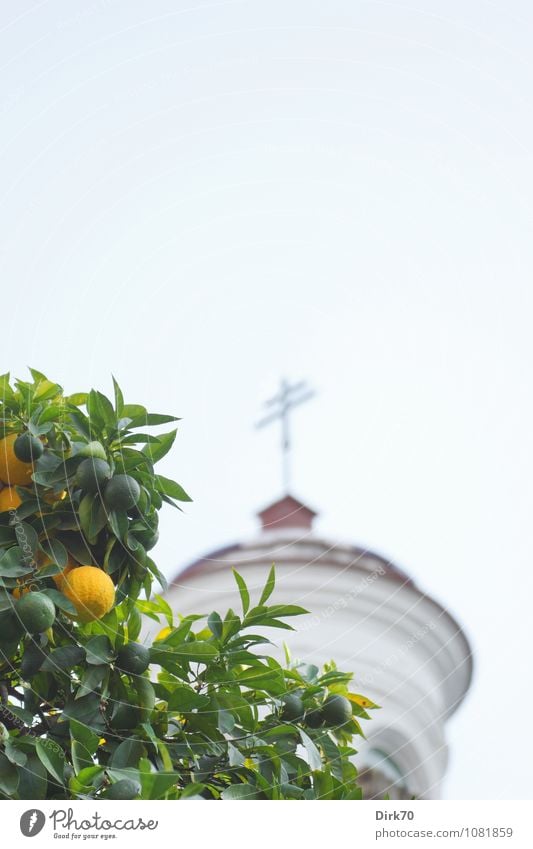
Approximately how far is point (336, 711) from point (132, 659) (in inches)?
13.2

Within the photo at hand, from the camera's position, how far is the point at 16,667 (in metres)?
1.31

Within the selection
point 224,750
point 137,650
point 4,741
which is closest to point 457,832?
point 224,750

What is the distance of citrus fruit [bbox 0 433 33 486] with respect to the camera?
129 cm

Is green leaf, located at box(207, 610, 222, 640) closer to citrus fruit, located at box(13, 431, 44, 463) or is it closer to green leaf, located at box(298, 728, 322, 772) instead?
green leaf, located at box(298, 728, 322, 772)

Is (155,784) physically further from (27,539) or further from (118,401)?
(118,401)

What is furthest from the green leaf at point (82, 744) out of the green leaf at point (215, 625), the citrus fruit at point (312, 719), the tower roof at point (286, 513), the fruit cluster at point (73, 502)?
the tower roof at point (286, 513)

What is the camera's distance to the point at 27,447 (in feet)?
4.15

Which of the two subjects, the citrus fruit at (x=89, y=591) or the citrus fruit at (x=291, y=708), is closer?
the citrus fruit at (x=89, y=591)

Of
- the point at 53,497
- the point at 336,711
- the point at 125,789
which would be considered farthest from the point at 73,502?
the point at 336,711

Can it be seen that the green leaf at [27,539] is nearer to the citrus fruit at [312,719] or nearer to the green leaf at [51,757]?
the green leaf at [51,757]

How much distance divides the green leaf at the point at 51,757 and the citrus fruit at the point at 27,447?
1.09ft

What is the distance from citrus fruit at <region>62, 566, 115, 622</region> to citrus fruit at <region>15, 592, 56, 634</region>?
49 mm

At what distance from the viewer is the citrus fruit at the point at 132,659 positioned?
1.23 meters

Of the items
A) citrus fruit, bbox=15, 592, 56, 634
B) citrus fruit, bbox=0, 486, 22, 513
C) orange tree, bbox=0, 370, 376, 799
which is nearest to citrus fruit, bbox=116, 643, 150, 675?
orange tree, bbox=0, 370, 376, 799
